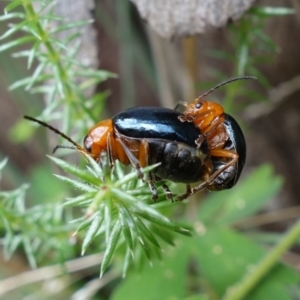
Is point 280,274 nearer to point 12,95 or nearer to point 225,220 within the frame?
point 225,220

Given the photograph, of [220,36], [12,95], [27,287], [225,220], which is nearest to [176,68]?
[220,36]

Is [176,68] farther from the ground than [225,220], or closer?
farther from the ground

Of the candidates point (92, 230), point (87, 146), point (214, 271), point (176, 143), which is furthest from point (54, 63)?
point (214, 271)

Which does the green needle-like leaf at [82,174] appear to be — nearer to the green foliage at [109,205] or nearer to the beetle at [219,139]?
the green foliage at [109,205]

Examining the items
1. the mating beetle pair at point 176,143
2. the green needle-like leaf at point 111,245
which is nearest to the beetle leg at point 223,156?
the mating beetle pair at point 176,143

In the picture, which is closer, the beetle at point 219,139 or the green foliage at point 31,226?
the beetle at point 219,139

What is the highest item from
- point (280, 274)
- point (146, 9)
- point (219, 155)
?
point (146, 9)

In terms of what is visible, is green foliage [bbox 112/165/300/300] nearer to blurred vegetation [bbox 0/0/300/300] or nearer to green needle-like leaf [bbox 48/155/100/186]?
blurred vegetation [bbox 0/0/300/300]
